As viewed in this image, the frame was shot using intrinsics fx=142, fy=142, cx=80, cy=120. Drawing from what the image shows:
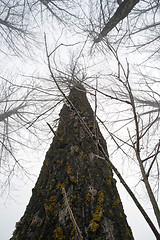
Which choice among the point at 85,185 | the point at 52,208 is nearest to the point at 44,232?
the point at 52,208

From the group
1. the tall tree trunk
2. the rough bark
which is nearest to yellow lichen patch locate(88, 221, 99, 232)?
the tall tree trunk

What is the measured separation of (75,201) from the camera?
3.00 ft

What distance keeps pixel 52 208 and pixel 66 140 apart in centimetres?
68

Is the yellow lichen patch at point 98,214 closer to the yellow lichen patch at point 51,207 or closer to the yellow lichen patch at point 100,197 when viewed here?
the yellow lichen patch at point 100,197

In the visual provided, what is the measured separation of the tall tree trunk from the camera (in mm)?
782

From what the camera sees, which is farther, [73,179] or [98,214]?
[73,179]

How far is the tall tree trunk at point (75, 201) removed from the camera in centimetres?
78

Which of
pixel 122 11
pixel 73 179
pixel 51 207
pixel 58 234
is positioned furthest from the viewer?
pixel 122 11

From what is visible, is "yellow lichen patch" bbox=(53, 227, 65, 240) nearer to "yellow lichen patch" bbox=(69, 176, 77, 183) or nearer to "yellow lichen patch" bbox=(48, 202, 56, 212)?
"yellow lichen patch" bbox=(48, 202, 56, 212)

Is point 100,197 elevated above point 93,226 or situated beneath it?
elevated above

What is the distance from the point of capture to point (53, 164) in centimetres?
125

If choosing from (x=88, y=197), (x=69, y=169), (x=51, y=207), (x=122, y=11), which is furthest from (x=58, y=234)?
(x=122, y=11)

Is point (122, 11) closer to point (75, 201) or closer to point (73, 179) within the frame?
point (73, 179)

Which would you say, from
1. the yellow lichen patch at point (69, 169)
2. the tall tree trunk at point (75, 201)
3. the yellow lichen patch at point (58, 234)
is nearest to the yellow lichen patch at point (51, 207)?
the tall tree trunk at point (75, 201)
